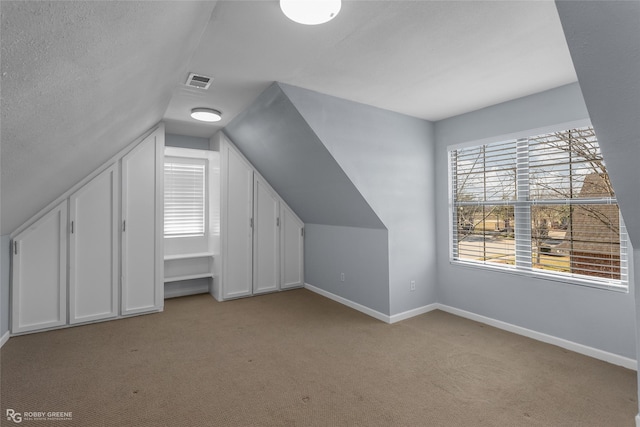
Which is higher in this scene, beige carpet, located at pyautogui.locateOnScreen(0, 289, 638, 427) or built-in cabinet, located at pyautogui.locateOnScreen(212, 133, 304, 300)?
built-in cabinet, located at pyautogui.locateOnScreen(212, 133, 304, 300)

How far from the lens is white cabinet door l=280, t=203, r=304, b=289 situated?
5.05 meters

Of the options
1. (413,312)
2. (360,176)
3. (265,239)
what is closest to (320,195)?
(360,176)

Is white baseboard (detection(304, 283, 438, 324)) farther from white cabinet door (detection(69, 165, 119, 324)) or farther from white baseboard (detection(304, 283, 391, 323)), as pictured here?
white cabinet door (detection(69, 165, 119, 324))

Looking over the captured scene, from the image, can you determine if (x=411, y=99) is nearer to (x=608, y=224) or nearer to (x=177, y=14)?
(x=608, y=224)

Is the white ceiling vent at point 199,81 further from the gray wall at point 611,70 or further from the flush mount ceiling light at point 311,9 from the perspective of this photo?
the gray wall at point 611,70

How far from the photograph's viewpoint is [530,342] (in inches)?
121

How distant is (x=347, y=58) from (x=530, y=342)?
10.1 ft

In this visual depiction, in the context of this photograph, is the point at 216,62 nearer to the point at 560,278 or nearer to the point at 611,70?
the point at 611,70

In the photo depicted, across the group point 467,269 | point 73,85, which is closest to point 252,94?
point 73,85

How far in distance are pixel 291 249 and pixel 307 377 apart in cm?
278

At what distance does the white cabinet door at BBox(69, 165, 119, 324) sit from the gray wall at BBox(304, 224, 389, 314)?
2.61 meters

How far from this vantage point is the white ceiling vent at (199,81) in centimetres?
264

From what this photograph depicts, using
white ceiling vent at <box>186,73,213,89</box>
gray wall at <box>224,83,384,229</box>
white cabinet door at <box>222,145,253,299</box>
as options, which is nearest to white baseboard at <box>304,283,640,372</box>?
gray wall at <box>224,83,384,229</box>

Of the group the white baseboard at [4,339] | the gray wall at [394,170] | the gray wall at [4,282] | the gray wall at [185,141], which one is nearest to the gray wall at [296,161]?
the gray wall at [394,170]
